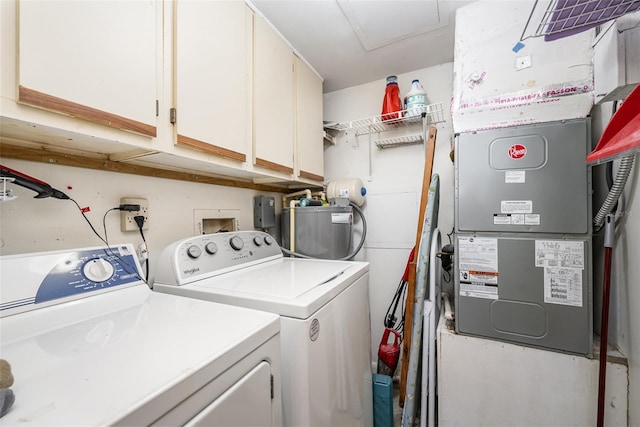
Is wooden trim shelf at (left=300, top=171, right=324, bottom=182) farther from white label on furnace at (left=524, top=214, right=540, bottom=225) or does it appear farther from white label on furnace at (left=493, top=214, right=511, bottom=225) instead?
white label on furnace at (left=524, top=214, right=540, bottom=225)

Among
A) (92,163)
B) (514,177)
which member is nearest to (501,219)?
(514,177)

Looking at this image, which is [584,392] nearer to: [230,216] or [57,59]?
[230,216]

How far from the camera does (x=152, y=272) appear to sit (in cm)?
127

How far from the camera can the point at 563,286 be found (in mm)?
1169

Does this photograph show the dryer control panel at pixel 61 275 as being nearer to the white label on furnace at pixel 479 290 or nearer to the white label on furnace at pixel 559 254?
the white label on furnace at pixel 479 290

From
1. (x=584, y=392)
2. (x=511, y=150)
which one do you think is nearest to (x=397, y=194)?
(x=511, y=150)

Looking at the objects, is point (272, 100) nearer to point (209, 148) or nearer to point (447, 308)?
point (209, 148)

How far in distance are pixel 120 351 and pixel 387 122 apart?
6.56ft

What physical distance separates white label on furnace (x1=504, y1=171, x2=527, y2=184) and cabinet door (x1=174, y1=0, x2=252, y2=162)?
1309 millimetres

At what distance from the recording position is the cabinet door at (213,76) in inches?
39.9

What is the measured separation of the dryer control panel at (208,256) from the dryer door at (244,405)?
57 centimetres

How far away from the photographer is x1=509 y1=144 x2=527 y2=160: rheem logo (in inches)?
48.1

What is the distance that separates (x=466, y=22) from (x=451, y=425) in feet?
7.15

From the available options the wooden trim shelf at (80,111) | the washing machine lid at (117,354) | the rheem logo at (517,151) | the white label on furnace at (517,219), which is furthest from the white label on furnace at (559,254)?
the wooden trim shelf at (80,111)
